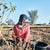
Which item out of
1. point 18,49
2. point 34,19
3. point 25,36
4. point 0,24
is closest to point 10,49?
point 18,49

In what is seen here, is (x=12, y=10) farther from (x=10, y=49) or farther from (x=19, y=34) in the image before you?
(x=19, y=34)

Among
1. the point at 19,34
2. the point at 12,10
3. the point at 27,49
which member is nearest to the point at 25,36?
the point at 19,34

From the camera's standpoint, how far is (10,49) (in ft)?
6.44

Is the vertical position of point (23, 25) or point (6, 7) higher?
point (6, 7)

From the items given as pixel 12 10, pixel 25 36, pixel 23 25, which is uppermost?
pixel 12 10

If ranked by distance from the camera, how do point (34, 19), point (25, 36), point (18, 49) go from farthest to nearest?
point (34, 19)
point (25, 36)
point (18, 49)

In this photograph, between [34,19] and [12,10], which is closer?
[12,10]

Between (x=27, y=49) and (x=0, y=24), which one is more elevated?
(x=0, y=24)

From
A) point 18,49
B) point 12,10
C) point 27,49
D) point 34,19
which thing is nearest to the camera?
point 12,10

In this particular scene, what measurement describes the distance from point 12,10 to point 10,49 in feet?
2.30

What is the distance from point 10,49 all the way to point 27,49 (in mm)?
308

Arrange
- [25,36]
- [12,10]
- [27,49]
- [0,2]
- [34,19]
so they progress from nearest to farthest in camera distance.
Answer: [0,2] → [12,10] → [27,49] → [25,36] → [34,19]

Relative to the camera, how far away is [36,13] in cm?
4153

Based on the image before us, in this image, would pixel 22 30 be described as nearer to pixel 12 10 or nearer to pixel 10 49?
pixel 10 49
